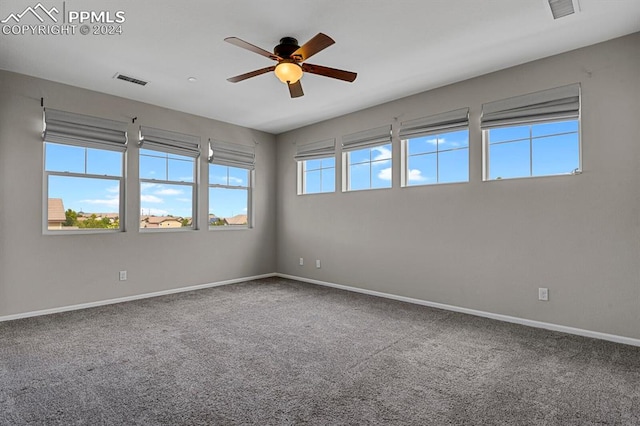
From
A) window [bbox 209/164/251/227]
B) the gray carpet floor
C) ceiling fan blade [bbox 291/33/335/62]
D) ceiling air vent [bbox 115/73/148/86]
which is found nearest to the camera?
the gray carpet floor

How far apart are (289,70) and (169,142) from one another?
2.81 meters

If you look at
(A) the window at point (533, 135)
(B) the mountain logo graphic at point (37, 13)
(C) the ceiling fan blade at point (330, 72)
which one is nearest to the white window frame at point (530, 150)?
(A) the window at point (533, 135)

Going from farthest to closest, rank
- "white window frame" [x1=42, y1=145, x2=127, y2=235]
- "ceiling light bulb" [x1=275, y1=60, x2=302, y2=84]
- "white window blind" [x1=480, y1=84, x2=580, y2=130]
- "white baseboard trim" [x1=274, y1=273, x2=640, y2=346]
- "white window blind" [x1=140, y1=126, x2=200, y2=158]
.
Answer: "white window blind" [x1=140, y1=126, x2=200, y2=158]
"white window frame" [x1=42, y1=145, x2=127, y2=235]
"white window blind" [x1=480, y1=84, x2=580, y2=130]
"white baseboard trim" [x1=274, y1=273, x2=640, y2=346]
"ceiling light bulb" [x1=275, y1=60, x2=302, y2=84]

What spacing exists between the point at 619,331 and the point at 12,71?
655cm

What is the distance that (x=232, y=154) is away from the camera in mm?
5660

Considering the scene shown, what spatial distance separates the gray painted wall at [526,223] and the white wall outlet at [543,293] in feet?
0.12

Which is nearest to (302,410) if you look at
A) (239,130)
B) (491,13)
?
(491,13)

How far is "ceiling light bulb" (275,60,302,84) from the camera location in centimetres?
284

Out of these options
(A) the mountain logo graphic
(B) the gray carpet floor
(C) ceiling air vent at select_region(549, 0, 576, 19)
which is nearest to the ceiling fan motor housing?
(A) the mountain logo graphic

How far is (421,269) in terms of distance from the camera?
4332 mm

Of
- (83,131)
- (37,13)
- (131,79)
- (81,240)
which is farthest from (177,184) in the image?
(37,13)

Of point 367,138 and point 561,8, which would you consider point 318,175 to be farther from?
point 561,8

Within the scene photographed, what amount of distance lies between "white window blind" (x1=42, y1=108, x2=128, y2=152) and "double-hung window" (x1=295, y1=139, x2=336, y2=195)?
2701 mm

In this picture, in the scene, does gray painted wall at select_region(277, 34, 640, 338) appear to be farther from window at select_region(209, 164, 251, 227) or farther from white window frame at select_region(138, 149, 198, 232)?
white window frame at select_region(138, 149, 198, 232)
